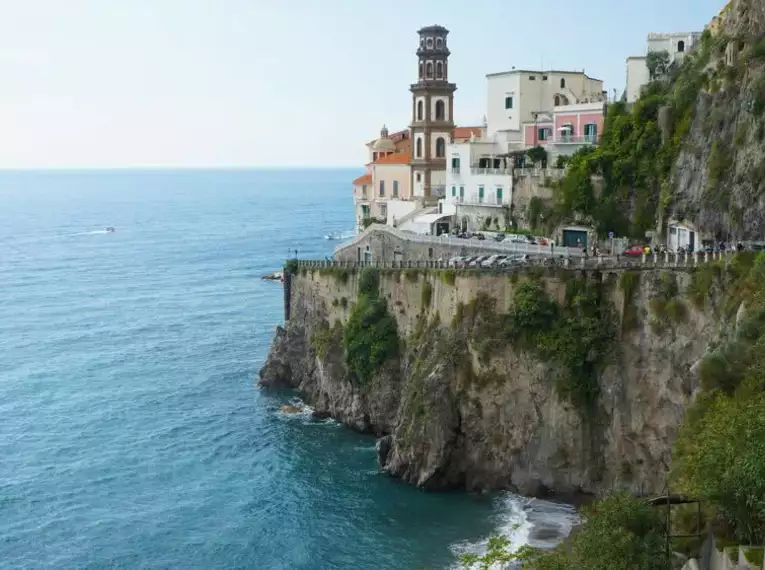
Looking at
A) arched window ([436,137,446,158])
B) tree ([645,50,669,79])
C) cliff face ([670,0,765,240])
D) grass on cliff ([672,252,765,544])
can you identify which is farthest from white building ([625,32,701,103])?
grass on cliff ([672,252,765,544])

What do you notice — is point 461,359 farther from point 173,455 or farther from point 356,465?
point 173,455

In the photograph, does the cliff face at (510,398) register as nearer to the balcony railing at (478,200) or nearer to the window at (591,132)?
the balcony railing at (478,200)

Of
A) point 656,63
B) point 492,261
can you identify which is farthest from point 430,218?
point 492,261

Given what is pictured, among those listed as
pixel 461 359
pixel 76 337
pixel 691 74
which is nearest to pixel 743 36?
pixel 691 74

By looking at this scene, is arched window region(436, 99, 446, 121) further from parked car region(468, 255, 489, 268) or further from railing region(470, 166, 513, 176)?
parked car region(468, 255, 489, 268)

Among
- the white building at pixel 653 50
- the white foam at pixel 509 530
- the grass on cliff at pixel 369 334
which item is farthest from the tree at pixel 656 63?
the white foam at pixel 509 530

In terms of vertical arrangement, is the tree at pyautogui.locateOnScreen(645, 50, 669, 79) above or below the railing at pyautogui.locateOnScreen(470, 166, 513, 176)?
above
